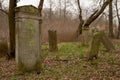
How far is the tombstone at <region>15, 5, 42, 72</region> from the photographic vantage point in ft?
22.6

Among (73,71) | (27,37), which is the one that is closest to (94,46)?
(73,71)

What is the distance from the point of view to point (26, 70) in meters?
7.07

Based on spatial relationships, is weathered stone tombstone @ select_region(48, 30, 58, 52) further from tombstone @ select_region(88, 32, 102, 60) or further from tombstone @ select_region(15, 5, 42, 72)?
tombstone @ select_region(15, 5, 42, 72)

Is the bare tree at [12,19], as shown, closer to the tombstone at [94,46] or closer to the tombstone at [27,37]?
the tombstone at [27,37]

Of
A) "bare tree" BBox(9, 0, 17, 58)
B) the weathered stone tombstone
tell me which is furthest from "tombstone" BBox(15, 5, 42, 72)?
the weathered stone tombstone

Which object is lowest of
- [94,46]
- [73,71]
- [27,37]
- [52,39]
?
[73,71]

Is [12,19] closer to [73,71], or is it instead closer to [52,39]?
[52,39]

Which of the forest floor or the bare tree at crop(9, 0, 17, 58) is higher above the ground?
the bare tree at crop(9, 0, 17, 58)

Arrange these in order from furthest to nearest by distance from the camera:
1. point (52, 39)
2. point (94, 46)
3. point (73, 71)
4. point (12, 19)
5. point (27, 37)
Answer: point (52, 39) < point (12, 19) < point (94, 46) < point (73, 71) < point (27, 37)

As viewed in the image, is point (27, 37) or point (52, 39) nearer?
point (27, 37)

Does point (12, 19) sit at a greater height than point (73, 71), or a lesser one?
greater

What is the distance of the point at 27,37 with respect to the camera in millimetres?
6945

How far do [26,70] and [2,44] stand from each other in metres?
5.19

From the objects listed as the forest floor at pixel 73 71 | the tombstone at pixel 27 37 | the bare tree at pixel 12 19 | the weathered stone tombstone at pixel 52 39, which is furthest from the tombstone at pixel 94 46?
the weathered stone tombstone at pixel 52 39
